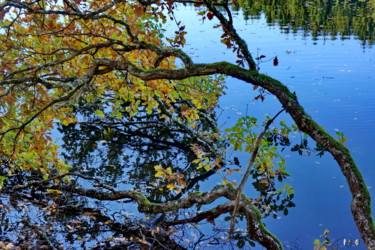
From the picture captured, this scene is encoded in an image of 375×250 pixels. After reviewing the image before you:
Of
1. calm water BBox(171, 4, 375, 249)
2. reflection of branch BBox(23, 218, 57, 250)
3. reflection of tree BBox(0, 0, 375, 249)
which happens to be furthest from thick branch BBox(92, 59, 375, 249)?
calm water BBox(171, 4, 375, 249)

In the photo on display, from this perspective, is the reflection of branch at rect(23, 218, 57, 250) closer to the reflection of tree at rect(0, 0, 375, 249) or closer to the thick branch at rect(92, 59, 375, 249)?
the reflection of tree at rect(0, 0, 375, 249)

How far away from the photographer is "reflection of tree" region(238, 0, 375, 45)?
80.6 feet

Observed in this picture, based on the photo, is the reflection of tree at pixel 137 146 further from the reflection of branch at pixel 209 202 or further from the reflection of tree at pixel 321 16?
the reflection of tree at pixel 321 16

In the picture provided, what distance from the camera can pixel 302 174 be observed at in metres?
10.7

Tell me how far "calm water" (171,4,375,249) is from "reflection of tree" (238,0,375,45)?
3.98 ft

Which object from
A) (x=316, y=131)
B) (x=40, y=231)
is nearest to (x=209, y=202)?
(x=40, y=231)

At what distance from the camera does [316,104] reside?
14.7 m

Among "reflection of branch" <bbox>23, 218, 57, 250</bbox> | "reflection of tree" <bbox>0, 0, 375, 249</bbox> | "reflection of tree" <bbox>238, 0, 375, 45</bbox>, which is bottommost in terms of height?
"reflection of branch" <bbox>23, 218, 57, 250</bbox>

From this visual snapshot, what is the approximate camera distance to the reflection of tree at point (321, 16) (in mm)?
24566

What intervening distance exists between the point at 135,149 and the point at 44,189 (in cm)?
368

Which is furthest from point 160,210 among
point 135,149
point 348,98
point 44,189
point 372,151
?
point 348,98

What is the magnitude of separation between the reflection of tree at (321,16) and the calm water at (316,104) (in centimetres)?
121

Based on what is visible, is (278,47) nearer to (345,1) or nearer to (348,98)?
(348,98)

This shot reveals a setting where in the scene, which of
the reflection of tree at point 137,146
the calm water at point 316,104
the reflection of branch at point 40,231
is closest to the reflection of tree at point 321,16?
the calm water at point 316,104
